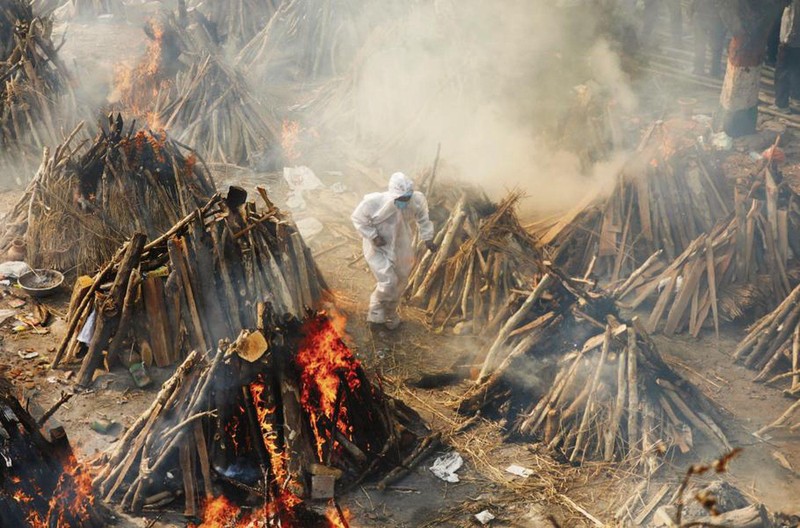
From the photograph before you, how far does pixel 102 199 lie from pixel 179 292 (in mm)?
2422

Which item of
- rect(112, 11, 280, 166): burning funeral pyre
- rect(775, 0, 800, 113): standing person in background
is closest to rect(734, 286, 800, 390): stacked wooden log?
rect(775, 0, 800, 113): standing person in background

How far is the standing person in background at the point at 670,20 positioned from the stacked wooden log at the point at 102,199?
12.9m

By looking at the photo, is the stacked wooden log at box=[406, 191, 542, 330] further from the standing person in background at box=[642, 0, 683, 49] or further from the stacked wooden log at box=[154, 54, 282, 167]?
the standing person in background at box=[642, 0, 683, 49]

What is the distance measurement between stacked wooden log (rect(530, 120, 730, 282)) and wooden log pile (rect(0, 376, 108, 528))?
647 centimetres

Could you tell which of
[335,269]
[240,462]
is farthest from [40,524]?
[335,269]

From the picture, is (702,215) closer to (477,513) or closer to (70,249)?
(477,513)

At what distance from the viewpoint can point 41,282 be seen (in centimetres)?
923

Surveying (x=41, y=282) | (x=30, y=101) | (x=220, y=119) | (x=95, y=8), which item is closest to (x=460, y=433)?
(x=41, y=282)

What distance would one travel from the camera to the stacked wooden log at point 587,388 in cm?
702

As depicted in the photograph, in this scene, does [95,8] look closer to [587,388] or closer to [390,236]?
[390,236]

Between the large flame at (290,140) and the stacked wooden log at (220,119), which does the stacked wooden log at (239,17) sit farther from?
the large flame at (290,140)

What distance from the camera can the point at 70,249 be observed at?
945 cm

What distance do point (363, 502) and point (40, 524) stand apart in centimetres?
250

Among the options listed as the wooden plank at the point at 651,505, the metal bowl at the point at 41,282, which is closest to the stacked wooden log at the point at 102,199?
the metal bowl at the point at 41,282
